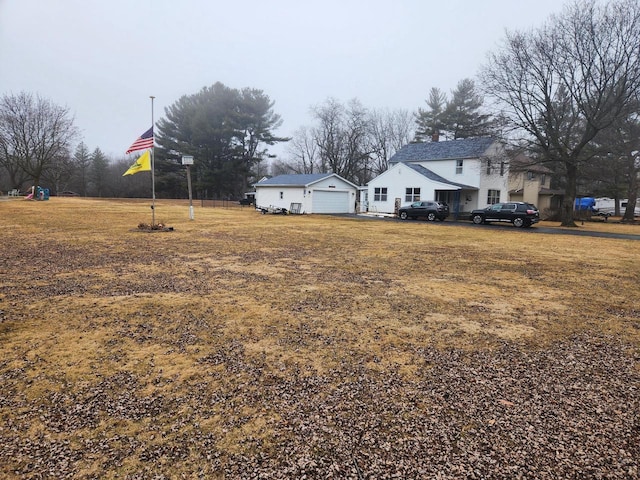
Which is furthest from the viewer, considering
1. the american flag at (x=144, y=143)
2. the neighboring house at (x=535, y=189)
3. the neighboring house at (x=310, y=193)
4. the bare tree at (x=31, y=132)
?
the bare tree at (x=31, y=132)

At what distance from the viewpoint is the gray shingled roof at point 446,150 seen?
2994 centimetres

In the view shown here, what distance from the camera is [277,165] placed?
2908 inches

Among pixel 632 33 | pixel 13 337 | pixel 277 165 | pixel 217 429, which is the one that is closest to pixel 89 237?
pixel 13 337

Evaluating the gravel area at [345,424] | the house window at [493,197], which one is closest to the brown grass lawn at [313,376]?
the gravel area at [345,424]

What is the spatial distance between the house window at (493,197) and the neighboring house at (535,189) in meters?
1.60

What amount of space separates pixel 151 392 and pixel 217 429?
0.82 meters

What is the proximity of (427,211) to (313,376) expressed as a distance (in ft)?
80.6

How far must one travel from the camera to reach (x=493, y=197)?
31.2 m

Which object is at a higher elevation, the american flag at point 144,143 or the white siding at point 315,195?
the american flag at point 144,143

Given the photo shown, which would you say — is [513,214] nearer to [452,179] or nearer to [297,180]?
[452,179]

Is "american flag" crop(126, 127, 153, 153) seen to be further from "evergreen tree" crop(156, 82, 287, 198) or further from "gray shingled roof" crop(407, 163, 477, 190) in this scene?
"evergreen tree" crop(156, 82, 287, 198)

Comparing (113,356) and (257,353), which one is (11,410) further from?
(257,353)

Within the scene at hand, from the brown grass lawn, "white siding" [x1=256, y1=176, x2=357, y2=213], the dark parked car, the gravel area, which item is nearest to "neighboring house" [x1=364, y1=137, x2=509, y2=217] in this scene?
"white siding" [x1=256, y1=176, x2=357, y2=213]

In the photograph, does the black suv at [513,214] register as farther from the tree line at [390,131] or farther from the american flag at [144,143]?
the american flag at [144,143]
